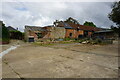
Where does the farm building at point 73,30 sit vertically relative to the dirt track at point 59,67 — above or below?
above

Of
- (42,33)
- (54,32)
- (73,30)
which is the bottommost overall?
(42,33)

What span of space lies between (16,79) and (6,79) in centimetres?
31

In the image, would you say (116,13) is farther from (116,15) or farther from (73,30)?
(73,30)

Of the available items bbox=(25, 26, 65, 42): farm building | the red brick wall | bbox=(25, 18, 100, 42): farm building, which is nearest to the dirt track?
bbox=(25, 26, 65, 42): farm building

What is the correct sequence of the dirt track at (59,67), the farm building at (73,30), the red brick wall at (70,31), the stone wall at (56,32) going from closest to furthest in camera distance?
the dirt track at (59,67) < the stone wall at (56,32) < the red brick wall at (70,31) < the farm building at (73,30)

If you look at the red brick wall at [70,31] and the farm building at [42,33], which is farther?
the red brick wall at [70,31]

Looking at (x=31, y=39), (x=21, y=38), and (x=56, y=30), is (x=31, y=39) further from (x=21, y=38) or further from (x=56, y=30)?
(x=56, y=30)

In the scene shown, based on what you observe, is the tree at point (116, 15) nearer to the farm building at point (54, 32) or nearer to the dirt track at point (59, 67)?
the dirt track at point (59, 67)

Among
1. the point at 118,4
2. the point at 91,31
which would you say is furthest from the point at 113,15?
the point at 91,31

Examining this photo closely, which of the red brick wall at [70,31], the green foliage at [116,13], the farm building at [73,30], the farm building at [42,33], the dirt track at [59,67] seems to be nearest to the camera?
the dirt track at [59,67]

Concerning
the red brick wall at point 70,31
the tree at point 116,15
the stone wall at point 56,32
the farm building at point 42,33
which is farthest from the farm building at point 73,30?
the tree at point 116,15

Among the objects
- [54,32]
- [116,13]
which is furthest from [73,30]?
[116,13]

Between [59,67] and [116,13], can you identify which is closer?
[59,67]

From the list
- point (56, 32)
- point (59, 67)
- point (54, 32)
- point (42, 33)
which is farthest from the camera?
point (56, 32)
